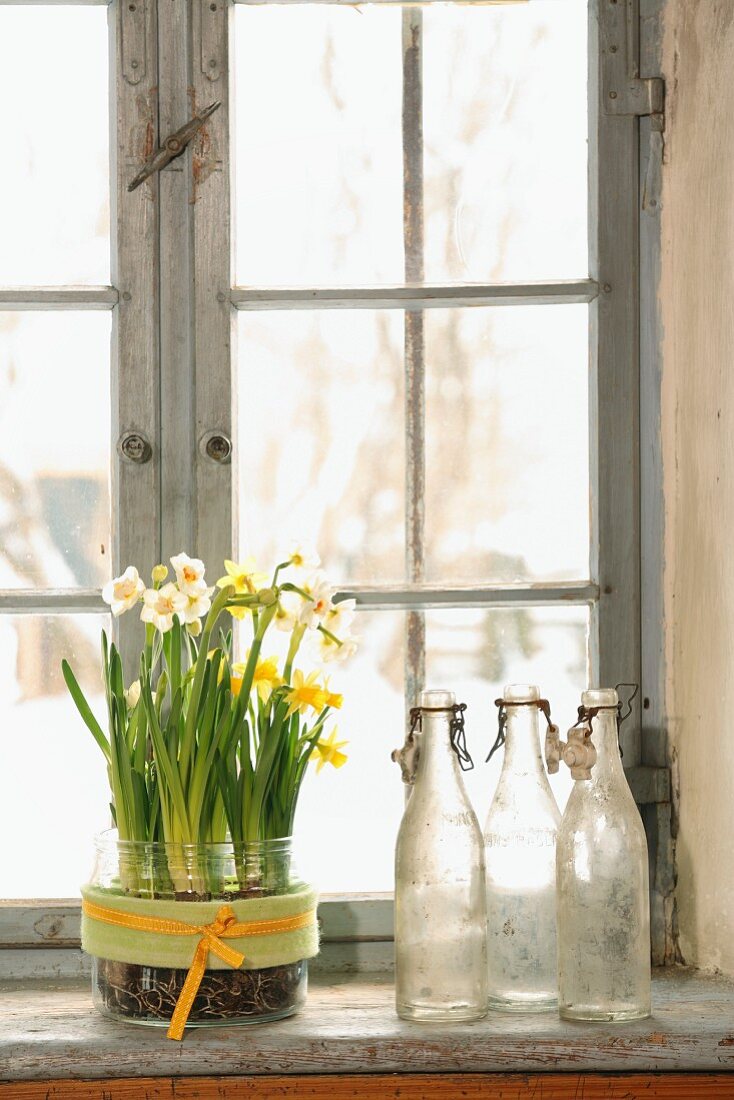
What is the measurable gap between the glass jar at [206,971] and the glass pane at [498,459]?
15.9 inches

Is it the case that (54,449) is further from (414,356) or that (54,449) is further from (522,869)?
(522,869)

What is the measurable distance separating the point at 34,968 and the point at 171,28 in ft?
3.40

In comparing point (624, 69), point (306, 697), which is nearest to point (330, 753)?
point (306, 697)

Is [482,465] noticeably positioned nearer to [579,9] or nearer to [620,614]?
[620,614]

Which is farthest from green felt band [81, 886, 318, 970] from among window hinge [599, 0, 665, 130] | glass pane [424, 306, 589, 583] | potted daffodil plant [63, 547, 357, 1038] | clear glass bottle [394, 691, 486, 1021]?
window hinge [599, 0, 665, 130]

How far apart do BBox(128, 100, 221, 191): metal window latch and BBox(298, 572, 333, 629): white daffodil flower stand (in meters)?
0.51

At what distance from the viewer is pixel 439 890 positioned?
116 cm

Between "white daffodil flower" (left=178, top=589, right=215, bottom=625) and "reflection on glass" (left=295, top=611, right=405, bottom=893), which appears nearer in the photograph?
"white daffodil flower" (left=178, top=589, right=215, bottom=625)

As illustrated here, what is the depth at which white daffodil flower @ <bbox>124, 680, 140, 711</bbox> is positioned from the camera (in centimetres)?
121

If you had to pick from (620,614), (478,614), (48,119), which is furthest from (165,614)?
(48,119)

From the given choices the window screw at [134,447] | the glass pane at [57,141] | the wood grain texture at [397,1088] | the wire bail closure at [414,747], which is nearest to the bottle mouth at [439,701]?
the wire bail closure at [414,747]

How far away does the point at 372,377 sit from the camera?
4.60ft

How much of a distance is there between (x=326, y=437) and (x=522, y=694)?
0.38 m

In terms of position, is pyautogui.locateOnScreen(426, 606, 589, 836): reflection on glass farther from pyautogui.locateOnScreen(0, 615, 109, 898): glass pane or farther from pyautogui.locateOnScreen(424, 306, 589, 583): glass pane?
pyautogui.locateOnScreen(0, 615, 109, 898): glass pane
